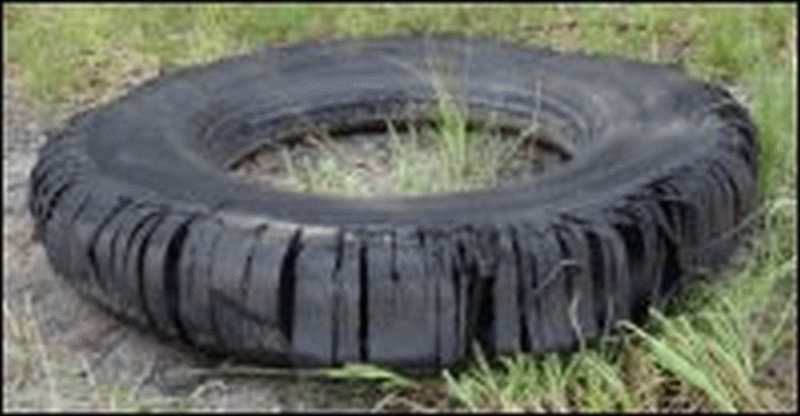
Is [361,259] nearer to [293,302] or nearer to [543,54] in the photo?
[293,302]

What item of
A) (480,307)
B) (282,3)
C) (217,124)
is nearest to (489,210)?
(480,307)

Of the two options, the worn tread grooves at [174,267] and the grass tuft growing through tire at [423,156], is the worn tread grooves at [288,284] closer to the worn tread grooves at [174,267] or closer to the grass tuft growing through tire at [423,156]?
the worn tread grooves at [174,267]

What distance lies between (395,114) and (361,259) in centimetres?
115

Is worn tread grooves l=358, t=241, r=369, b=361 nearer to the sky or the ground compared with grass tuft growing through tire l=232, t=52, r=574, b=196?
nearer to the ground

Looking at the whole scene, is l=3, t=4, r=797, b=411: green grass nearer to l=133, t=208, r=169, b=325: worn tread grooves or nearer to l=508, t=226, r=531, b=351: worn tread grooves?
l=508, t=226, r=531, b=351: worn tread grooves

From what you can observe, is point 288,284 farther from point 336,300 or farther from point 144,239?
point 144,239

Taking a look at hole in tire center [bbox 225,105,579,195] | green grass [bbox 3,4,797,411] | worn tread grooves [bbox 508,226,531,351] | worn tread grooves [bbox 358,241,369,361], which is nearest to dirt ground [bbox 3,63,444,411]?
green grass [bbox 3,4,797,411]

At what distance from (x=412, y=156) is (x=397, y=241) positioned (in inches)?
34.9

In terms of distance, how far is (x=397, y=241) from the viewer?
127 inches

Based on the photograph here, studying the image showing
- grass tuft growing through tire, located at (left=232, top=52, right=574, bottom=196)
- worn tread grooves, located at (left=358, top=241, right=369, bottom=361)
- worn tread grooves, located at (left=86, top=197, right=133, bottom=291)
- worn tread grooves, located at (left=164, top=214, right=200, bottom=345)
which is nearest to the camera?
worn tread grooves, located at (left=358, top=241, right=369, bottom=361)

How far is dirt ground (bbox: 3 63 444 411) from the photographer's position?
338cm

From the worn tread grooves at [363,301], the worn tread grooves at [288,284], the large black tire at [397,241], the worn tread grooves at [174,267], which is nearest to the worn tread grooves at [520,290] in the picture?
the large black tire at [397,241]

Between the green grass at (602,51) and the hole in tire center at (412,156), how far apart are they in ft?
0.06

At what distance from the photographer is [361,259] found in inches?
127
